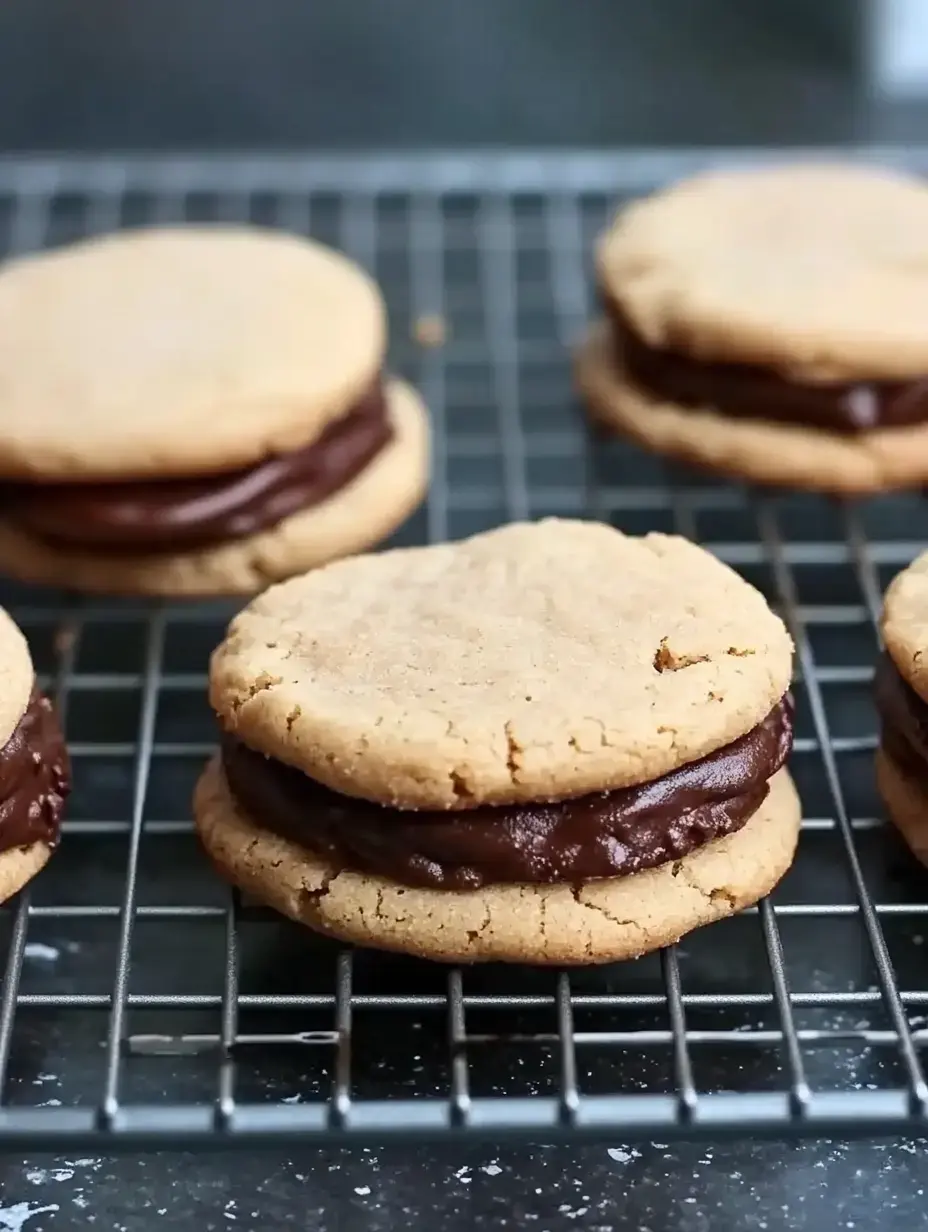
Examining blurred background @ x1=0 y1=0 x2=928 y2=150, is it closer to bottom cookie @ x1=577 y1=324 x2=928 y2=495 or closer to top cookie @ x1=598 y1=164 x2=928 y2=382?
top cookie @ x1=598 y1=164 x2=928 y2=382

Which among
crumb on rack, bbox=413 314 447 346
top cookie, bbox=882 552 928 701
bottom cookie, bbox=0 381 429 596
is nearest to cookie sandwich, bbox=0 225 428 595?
bottom cookie, bbox=0 381 429 596

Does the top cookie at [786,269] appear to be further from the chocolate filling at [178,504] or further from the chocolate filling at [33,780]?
the chocolate filling at [33,780]

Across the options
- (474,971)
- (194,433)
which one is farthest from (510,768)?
(194,433)

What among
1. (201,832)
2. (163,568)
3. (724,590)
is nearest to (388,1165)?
(201,832)

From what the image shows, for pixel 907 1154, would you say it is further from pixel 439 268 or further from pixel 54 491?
pixel 439 268

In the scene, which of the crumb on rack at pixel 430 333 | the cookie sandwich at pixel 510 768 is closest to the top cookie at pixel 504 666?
the cookie sandwich at pixel 510 768
